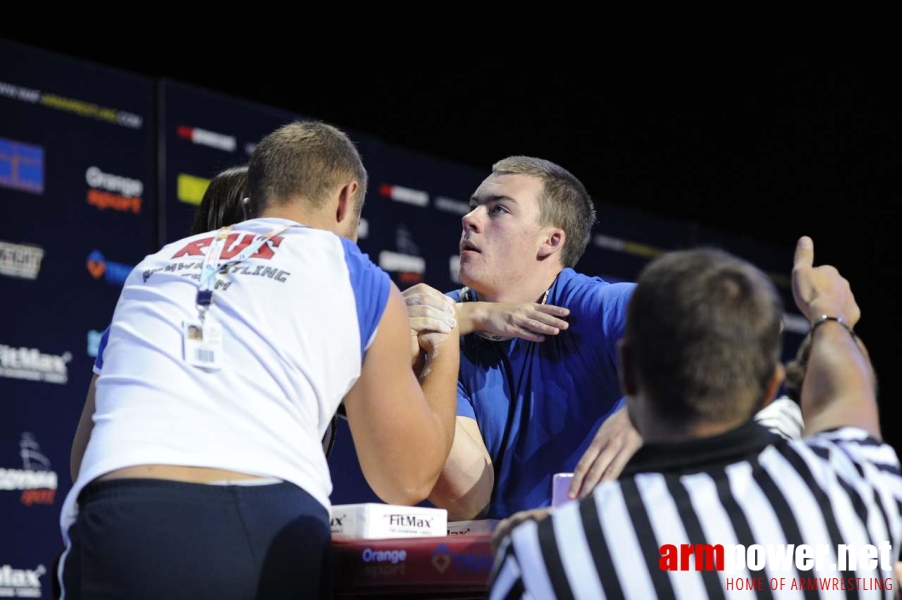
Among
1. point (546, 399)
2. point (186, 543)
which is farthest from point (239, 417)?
point (546, 399)

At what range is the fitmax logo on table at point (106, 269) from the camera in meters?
4.23

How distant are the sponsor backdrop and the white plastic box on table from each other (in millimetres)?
2644

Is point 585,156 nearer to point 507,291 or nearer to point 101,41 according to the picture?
point 101,41

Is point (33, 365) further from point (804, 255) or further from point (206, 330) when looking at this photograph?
point (804, 255)

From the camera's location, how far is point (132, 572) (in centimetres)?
145

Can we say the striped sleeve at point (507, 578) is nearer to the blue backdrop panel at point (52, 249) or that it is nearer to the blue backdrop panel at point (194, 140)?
the blue backdrop panel at point (52, 249)

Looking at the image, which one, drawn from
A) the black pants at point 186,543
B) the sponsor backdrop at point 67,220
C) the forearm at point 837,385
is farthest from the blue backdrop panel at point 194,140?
the forearm at point 837,385

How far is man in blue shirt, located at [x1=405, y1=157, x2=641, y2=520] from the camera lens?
7.88ft

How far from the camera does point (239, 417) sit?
1547 mm

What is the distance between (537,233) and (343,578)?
57.6 inches

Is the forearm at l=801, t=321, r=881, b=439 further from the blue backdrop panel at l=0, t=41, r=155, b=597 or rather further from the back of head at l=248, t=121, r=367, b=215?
the blue backdrop panel at l=0, t=41, r=155, b=597

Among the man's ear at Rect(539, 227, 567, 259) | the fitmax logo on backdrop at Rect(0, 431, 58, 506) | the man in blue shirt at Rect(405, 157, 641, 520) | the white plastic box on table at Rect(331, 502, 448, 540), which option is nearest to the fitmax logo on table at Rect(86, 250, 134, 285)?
the fitmax logo on backdrop at Rect(0, 431, 58, 506)

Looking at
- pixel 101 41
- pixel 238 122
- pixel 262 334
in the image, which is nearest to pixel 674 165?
pixel 238 122

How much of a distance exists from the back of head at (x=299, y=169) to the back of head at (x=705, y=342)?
84 centimetres
